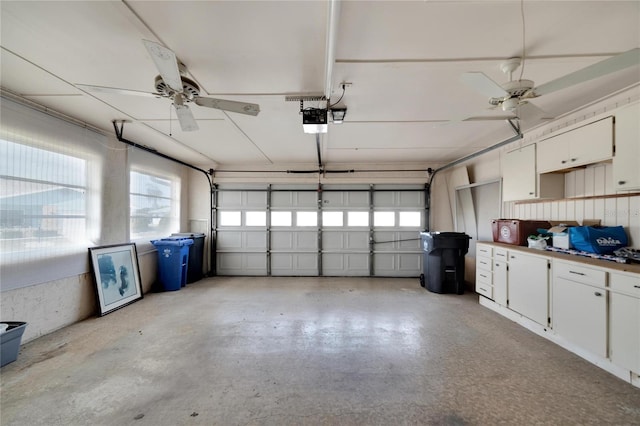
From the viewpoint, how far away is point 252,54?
1.74 m

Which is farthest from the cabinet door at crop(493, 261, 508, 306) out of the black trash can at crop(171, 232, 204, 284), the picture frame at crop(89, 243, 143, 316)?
the picture frame at crop(89, 243, 143, 316)

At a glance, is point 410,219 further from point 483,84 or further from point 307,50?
point 307,50

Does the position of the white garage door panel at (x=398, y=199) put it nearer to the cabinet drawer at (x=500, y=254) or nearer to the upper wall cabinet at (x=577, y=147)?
the cabinet drawer at (x=500, y=254)

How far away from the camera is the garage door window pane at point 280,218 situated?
17.9 ft

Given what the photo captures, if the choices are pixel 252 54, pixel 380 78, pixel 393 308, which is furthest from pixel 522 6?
pixel 393 308

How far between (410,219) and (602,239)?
3.08 meters

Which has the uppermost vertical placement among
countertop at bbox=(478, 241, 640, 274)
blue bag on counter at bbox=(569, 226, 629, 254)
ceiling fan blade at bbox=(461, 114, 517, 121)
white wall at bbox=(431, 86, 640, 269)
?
ceiling fan blade at bbox=(461, 114, 517, 121)

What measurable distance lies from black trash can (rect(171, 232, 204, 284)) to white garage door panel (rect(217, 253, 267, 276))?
470mm

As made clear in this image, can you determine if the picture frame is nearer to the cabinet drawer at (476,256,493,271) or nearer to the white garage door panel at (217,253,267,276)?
the white garage door panel at (217,253,267,276)

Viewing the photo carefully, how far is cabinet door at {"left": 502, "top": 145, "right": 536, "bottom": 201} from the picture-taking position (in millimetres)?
3098

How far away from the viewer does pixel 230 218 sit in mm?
5480

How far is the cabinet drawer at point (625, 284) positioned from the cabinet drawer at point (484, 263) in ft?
4.82

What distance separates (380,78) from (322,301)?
3229mm

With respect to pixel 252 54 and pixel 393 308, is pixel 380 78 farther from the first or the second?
pixel 393 308
